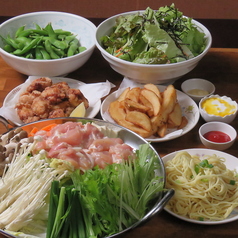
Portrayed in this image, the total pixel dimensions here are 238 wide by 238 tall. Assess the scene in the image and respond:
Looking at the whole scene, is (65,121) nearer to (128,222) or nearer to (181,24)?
(128,222)

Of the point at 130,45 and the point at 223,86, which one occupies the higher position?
the point at 130,45

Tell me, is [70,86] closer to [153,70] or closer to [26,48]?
[26,48]

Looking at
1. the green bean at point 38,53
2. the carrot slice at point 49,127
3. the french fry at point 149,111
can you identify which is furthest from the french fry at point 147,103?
the green bean at point 38,53

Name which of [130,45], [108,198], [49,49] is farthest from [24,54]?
[108,198]

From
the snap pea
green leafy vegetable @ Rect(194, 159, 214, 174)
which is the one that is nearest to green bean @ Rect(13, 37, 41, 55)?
the snap pea

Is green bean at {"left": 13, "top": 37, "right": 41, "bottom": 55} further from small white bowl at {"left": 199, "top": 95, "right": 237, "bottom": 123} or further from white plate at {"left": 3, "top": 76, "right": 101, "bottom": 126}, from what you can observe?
small white bowl at {"left": 199, "top": 95, "right": 237, "bottom": 123}

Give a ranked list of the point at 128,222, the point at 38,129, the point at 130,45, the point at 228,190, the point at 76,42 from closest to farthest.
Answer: the point at 128,222
the point at 228,190
the point at 38,129
the point at 130,45
the point at 76,42
